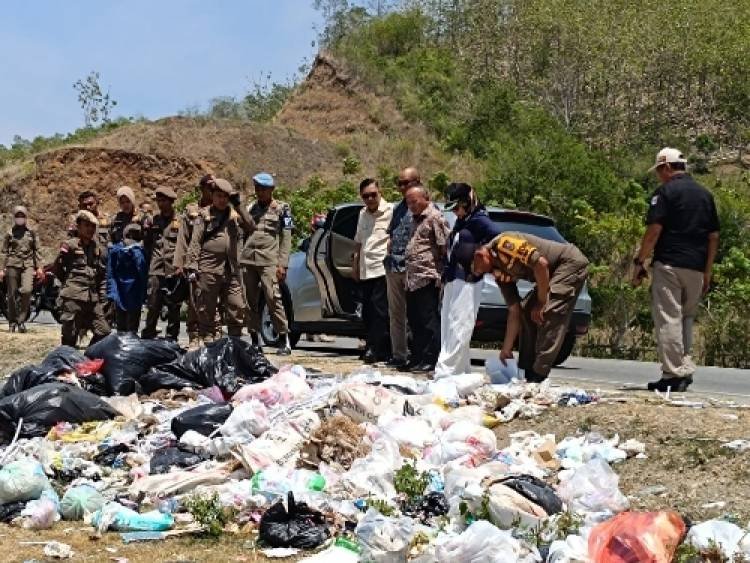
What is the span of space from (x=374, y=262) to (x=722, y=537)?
6.46 meters

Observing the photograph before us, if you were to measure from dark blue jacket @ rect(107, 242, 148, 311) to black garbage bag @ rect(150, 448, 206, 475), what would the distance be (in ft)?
17.6

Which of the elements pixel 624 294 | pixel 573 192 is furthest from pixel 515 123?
pixel 624 294

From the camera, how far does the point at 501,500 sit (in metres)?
5.79

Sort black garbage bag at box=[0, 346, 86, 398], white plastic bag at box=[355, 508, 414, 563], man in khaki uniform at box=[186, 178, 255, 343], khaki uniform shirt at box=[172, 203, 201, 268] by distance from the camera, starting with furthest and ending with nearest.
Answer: khaki uniform shirt at box=[172, 203, 201, 268] → man in khaki uniform at box=[186, 178, 255, 343] → black garbage bag at box=[0, 346, 86, 398] → white plastic bag at box=[355, 508, 414, 563]

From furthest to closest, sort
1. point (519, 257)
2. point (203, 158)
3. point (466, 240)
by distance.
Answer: point (203, 158), point (466, 240), point (519, 257)

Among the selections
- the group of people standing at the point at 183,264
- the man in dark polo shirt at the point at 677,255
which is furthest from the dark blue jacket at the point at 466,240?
the group of people standing at the point at 183,264

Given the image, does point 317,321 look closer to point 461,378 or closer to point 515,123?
point 461,378

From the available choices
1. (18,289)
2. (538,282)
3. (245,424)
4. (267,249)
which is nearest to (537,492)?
(245,424)

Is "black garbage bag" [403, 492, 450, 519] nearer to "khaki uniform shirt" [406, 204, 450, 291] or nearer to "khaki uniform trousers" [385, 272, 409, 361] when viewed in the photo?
"khaki uniform shirt" [406, 204, 450, 291]

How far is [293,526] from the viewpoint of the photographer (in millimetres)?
6051

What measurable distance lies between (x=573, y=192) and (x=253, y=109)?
28.9 metres

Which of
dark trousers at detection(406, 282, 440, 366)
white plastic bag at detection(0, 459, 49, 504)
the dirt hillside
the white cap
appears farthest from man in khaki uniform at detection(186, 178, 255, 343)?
the dirt hillside

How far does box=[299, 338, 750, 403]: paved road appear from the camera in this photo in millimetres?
10758

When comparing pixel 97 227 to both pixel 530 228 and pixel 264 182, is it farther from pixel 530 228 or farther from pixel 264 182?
pixel 530 228
